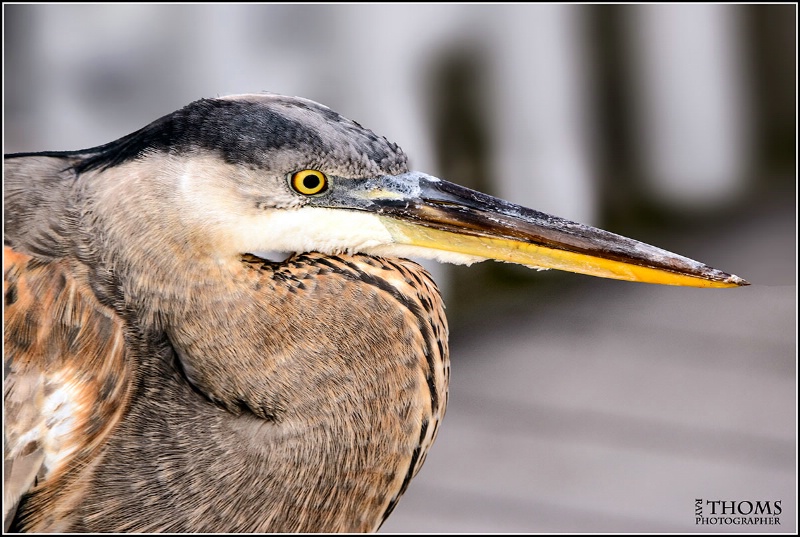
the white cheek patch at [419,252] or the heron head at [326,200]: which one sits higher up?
the heron head at [326,200]

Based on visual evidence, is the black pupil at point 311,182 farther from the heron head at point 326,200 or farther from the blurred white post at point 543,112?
the blurred white post at point 543,112

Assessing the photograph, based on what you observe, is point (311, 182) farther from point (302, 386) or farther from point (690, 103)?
point (690, 103)

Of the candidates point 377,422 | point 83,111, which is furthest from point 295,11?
point 377,422

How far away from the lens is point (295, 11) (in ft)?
6.77

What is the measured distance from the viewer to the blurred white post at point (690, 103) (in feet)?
8.55

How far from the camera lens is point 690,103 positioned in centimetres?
274

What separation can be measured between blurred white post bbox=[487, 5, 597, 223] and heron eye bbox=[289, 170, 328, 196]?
5.12ft

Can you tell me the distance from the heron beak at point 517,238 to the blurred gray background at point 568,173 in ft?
3.35

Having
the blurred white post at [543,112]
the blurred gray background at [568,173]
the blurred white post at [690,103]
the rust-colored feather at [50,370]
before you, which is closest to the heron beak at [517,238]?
the rust-colored feather at [50,370]

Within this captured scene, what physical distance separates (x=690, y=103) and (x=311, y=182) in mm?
2207

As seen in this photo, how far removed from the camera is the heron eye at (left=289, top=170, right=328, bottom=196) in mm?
849

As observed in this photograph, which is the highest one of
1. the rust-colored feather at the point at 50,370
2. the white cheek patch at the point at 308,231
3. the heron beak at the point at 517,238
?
the heron beak at the point at 517,238

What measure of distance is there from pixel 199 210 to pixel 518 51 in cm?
175

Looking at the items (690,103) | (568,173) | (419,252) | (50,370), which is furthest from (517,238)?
(690,103)
